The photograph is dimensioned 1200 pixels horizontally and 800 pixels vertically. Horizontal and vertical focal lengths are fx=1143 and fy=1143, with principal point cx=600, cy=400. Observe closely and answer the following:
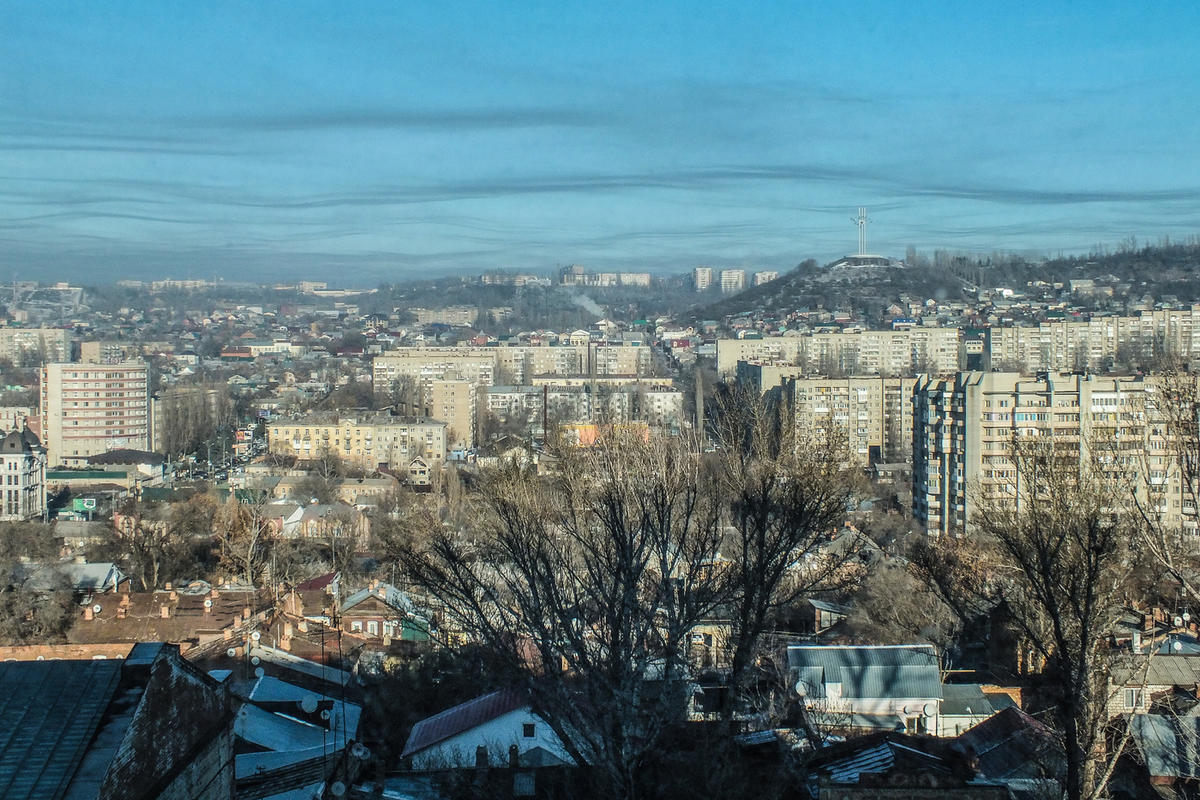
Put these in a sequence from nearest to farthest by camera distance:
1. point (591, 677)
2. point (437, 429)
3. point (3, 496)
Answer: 1. point (591, 677)
2. point (3, 496)
3. point (437, 429)

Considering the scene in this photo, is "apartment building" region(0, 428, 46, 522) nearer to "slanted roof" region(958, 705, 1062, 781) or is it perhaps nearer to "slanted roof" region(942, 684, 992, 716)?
"slanted roof" region(942, 684, 992, 716)

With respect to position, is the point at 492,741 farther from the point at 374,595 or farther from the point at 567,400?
the point at 567,400

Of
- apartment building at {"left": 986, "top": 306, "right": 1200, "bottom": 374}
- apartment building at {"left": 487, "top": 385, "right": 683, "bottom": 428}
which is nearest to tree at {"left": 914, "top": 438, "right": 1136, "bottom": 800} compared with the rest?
apartment building at {"left": 487, "top": 385, "right": 683, "bottom": 428}

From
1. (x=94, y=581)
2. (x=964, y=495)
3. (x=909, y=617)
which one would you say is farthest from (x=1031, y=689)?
(x=94, y=581)

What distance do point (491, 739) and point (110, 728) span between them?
213cm

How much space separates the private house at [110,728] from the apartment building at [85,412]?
18114 millimetres

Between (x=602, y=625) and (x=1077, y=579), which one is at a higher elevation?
(x=1077, y=579)

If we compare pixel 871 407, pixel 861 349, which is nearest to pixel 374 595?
pixel 871 407

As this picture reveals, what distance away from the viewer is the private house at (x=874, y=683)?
16.8 feet

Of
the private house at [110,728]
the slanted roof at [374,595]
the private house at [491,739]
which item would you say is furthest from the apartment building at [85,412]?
the private house at [110,728]

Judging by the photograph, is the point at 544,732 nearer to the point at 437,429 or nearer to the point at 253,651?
the point at 253,651

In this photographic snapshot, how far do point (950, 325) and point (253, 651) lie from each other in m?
34.7

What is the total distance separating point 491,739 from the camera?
441 centimetres

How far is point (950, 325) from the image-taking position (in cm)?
3784
